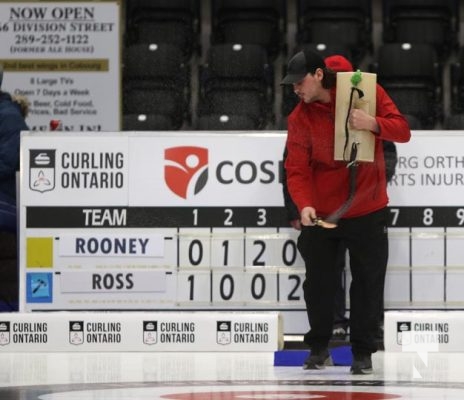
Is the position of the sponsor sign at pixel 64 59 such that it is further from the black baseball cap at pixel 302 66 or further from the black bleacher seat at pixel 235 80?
the black baseball cap at pixel 302 66

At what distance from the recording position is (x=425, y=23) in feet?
43.0

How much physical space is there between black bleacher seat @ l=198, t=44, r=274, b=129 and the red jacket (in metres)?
5.38

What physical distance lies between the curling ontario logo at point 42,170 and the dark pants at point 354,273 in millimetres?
2242

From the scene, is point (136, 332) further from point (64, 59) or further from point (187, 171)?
point (64, 59)

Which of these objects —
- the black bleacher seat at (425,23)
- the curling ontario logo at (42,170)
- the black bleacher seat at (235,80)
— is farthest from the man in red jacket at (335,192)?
the black bleacher seat at (425,23)

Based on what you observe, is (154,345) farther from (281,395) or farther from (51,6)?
(51,6)

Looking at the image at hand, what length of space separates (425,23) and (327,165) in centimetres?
655

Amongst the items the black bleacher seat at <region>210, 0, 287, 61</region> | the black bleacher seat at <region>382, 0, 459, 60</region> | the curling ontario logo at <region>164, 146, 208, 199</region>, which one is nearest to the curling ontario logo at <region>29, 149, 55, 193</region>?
A: the curling ontario logo at <region>164, 146, 208, 199</region>

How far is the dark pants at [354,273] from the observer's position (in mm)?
6852

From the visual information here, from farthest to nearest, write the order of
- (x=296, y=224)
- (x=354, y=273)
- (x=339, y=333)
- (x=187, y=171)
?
(x=187, y=171) → (x=339, y=333) → (x=296, y=224) → (x=354, y=273)

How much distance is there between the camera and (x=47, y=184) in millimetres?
8680

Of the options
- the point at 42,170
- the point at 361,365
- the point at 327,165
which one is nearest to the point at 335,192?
the point at 327,165

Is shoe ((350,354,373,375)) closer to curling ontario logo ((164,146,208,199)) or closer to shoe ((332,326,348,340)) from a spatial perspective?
shoe ((332,326,348,340))

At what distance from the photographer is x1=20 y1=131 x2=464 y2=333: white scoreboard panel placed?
8625mm
